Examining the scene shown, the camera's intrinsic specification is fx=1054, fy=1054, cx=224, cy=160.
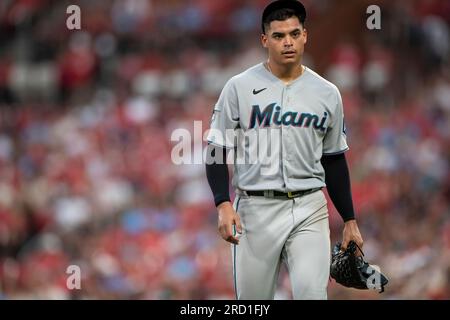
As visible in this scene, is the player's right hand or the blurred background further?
the blurred background

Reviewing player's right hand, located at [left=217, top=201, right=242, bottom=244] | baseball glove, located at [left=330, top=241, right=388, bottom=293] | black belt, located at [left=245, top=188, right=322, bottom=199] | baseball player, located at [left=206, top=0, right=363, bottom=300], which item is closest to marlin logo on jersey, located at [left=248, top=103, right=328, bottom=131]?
baseball player, located at [left=206, top=0, right=363, bottom=300]

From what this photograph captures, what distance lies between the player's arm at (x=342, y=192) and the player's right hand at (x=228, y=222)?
50cm

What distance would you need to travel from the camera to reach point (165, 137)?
1223cm

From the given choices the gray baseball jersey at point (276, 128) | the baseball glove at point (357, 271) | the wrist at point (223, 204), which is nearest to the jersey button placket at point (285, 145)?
the gray baseball jersey at point (276, 128)

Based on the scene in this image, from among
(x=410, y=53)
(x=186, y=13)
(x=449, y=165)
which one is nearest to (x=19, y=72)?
(x=186, y=13)

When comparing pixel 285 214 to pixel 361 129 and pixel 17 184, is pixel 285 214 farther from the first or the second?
pixel 17 184

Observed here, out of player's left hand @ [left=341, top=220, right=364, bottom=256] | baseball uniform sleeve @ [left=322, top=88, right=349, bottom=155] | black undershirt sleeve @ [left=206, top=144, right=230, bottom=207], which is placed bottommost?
player's left hand @ [left=341, top=220, right=364, bottom=256]

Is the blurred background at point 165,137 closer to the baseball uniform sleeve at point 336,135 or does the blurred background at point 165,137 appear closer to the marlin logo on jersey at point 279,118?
the baseball uniform sleeve at point 336,135

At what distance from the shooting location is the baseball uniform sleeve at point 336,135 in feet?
14.7

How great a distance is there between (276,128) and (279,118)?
0.04m

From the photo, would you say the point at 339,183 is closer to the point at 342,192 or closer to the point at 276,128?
the point at 342,192

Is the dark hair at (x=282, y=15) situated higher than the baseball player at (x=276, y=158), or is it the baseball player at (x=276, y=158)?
the dark hair at (x=282, y=15)

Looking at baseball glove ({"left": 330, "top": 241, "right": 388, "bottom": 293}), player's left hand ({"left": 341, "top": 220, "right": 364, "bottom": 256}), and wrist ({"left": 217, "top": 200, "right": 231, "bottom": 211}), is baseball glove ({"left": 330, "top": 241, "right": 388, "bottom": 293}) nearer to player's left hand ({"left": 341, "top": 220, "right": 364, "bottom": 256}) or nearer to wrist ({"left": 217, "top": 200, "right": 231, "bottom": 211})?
player's left hand ({"left": 341, "top": 220, "right": 364, "bottom": 256})

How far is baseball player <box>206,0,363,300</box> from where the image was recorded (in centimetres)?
437
